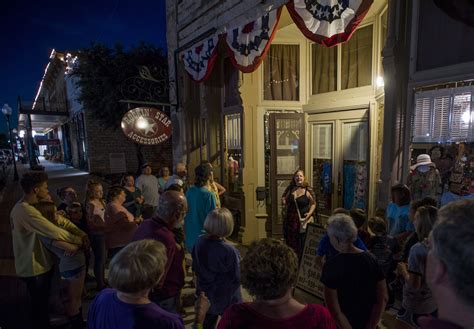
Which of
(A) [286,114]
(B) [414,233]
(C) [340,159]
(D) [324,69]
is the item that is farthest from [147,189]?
(B) [414,233]

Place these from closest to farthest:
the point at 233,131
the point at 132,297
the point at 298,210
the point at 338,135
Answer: the point at 132,297, the point at 298,210, the point at 338,135, the point at 233,131

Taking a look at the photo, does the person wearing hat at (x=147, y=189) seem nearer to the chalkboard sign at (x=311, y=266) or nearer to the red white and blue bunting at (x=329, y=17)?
the chalkboard sign at (x=311, y=266)

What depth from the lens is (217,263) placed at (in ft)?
8.02

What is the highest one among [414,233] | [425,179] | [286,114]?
[286,114]

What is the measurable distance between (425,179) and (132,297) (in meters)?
3.53

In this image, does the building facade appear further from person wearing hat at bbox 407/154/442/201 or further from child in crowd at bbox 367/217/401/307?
child in crowd at bbox 367/217/401/307

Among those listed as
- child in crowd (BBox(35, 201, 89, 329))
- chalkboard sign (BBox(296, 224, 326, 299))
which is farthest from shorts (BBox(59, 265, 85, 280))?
chalkboard sign (BBox(296, 224, 326, 299))

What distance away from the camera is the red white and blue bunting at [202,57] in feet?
18.6

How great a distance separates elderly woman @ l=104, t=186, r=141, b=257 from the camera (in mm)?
3605

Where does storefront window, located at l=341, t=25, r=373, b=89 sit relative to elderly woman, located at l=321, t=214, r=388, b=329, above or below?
above

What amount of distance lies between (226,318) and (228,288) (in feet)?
4.11

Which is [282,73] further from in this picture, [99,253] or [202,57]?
[99,253]

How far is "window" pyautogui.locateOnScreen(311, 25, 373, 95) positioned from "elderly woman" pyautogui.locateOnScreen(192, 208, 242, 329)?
169 inches

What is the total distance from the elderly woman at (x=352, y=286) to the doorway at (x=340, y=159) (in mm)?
3498
